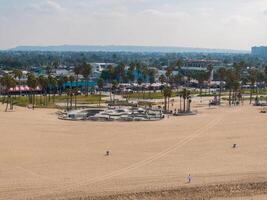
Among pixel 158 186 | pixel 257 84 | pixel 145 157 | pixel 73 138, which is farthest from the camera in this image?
pixel 257 84

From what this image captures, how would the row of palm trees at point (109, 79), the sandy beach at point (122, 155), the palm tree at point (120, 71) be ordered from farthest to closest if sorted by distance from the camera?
1. the palm tree at point (120, 71)
2. the row of palm trees at point (109, 79)
3. the sandy beach at point (122, 155)

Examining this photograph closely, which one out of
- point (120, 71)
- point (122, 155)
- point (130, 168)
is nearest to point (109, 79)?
point (120, 71)

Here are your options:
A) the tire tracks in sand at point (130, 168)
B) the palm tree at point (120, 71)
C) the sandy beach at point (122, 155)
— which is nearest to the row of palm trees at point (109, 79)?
the palm tree at point (120, 71)

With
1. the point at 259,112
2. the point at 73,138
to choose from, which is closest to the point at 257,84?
the point at 259,112

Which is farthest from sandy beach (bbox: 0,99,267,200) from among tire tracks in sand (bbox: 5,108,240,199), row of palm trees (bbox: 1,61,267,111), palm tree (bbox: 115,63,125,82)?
palm tree (bbox: 115,63,125,82)

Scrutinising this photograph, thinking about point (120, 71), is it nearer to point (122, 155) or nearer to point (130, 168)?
point (122, 155)

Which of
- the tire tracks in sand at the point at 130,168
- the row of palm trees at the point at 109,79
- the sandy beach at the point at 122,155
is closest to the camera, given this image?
the tire tracks in sand at the point at 130,168

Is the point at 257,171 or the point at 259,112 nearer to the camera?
the point at 257,171

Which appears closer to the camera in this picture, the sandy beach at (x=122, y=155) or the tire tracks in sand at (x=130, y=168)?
the tire tracks in sand at (x=130, y=168)

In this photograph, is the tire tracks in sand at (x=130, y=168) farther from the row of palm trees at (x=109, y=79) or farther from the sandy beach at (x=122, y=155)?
the row of palm trees at (x=109, y=79)

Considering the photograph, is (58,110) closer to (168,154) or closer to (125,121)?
(125,121)
